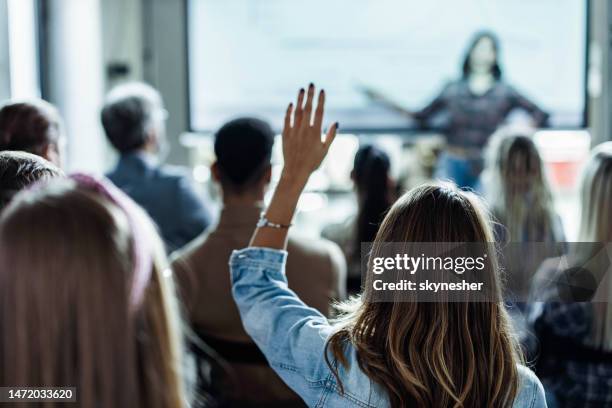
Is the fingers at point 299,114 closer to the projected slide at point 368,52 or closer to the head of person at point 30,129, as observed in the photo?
the head of person at point 30,129

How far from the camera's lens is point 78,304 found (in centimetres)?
76

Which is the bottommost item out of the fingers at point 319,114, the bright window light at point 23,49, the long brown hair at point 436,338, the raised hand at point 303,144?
the long brown hair at point 436,338

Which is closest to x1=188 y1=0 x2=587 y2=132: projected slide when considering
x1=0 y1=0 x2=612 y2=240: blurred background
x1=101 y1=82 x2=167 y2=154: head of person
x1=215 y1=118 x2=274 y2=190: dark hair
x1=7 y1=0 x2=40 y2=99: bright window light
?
x1=0 y1=0 x2=612 y2=240: blurred background

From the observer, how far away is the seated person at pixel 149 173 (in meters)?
2.51

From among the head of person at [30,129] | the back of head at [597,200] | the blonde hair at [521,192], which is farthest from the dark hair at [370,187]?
the head of person at [30,129]

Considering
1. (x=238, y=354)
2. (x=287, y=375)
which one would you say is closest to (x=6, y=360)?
(x=287, y=375)

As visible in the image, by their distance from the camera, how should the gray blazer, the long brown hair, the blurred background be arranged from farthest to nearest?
the blurred background → the gray blazer → the long brown hair

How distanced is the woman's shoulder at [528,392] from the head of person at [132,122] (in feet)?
6.14

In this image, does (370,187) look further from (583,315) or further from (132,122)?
(583,315)

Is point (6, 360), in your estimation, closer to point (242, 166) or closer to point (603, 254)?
point (242, 166)

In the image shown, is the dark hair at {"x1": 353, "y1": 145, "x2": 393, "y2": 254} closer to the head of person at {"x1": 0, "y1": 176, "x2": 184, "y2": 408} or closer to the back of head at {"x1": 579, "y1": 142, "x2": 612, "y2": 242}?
the back of head at {"x1": 579, "y1": 142, "x2": 612, "y2": 242}

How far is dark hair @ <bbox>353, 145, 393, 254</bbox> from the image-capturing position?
2576 millimetres

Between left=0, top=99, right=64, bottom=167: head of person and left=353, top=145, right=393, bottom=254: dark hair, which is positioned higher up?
left=0, top=99, right=64, bottom=167: head of person

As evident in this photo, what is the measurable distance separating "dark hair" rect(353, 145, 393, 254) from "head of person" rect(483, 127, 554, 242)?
370 mm
